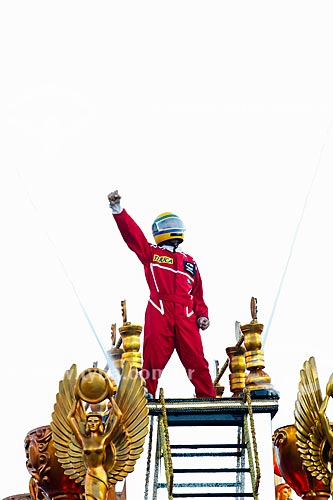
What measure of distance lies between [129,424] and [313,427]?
181 centimetres

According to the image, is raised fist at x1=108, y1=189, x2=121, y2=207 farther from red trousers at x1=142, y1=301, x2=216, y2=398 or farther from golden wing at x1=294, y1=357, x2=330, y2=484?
golden wing at x1=294, y1=357, x2=330, y2=484

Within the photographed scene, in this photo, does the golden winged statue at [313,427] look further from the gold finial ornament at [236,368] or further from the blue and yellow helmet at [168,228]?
the blue and yellow helmet at [168,228]

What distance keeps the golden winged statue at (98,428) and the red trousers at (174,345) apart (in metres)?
2.04

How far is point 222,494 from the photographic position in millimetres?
13305

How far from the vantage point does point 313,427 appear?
12953 mm

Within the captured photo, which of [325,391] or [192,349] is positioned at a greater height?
[192,349]

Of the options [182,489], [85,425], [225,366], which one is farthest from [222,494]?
Answer: [225,366]

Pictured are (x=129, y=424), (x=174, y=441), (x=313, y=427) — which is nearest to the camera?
(x=129, y=424)

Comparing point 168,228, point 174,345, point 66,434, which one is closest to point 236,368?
point 174,345

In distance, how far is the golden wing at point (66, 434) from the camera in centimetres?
1265

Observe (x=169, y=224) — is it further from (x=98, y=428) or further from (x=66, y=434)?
(x=98, y=428)

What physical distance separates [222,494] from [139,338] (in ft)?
6.71

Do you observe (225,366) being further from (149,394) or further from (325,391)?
(325,391)

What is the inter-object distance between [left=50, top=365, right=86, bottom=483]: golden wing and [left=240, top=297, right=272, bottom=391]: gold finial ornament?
7.79 feet
